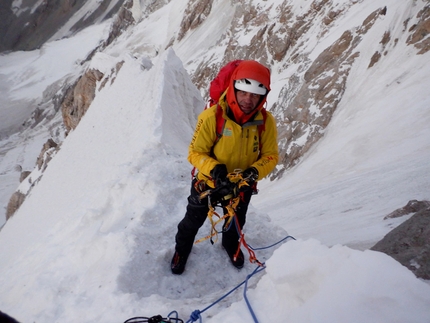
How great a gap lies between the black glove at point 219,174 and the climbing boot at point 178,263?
47.6 inches

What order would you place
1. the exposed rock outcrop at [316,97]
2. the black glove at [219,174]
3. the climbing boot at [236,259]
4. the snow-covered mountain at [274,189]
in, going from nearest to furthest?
the snow-covered mountain at [274,189]
the black glove at [219,174]
the climbing boot at [236,259]
the exposed rock outcrop at [316,97]

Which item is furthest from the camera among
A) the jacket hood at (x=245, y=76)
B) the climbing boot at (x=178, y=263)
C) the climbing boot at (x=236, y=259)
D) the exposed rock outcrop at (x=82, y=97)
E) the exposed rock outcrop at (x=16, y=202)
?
the exposed rock outcrop at (x=82, y=97)

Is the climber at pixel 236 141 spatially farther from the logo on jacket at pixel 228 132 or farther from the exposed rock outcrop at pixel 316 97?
the exposed rock outcrop at pixel 316 97

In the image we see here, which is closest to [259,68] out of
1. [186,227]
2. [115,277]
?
[186,227]

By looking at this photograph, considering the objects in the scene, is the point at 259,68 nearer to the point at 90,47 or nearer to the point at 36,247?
the point at 36,247

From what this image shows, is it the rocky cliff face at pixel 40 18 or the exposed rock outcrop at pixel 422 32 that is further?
the rocky cliff face at pixel 40 18

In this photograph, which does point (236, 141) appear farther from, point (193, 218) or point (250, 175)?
point (193, 218)

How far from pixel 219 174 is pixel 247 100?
2.34 ft

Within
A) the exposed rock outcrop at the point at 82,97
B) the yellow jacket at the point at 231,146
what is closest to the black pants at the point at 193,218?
the yellow jacket at the point at 231,146

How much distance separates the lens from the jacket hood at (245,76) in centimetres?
275

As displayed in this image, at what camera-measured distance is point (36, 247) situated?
15.5 feet

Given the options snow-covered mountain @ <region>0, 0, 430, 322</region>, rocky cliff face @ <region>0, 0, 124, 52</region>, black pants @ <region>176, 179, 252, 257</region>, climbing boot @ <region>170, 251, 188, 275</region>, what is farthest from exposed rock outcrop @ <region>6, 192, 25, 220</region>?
rocky cliff face @ <region>0, 0, 124, 52</region>

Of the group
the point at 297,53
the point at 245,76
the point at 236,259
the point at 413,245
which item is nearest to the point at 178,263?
the point at 236,259

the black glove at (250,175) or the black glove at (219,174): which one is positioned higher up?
the black glove at (219,174)
